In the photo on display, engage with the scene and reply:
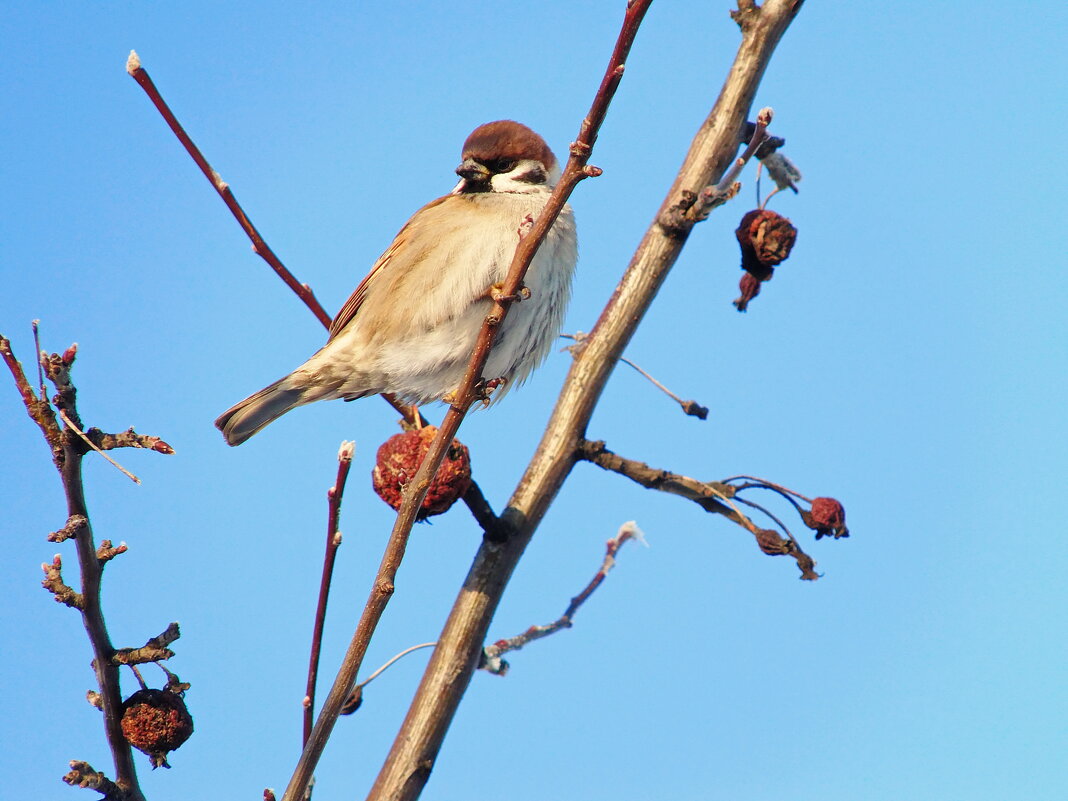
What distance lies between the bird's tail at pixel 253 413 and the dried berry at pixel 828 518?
6.10ft

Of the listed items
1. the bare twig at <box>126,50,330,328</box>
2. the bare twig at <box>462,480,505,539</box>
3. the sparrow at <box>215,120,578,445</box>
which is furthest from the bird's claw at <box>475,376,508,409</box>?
the bare twig at <box>126,50,330,328</box>

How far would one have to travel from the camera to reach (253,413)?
324 cm

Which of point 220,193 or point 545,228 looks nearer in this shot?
point 545,228

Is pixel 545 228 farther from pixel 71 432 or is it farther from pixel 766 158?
pixel 766 158

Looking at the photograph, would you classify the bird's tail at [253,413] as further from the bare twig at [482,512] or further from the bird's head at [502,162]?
the bare twig at [482,512]

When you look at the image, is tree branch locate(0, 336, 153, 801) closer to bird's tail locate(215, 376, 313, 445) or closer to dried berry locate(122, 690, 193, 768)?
dried berry locate(122, 690, 193, 768)

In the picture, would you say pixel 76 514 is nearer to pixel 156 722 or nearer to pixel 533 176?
pixel 156 722

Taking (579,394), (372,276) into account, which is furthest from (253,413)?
(579,394)

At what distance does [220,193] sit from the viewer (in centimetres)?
220

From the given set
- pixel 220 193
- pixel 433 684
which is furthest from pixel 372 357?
pixel 433 684

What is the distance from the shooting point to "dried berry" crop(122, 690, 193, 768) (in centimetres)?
161

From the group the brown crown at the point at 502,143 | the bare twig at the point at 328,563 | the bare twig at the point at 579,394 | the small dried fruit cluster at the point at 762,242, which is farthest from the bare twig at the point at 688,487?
the brown crown at the point at 502,143

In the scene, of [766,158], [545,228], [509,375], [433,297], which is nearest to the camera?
[545,228]

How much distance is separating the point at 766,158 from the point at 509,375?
1171 mm
